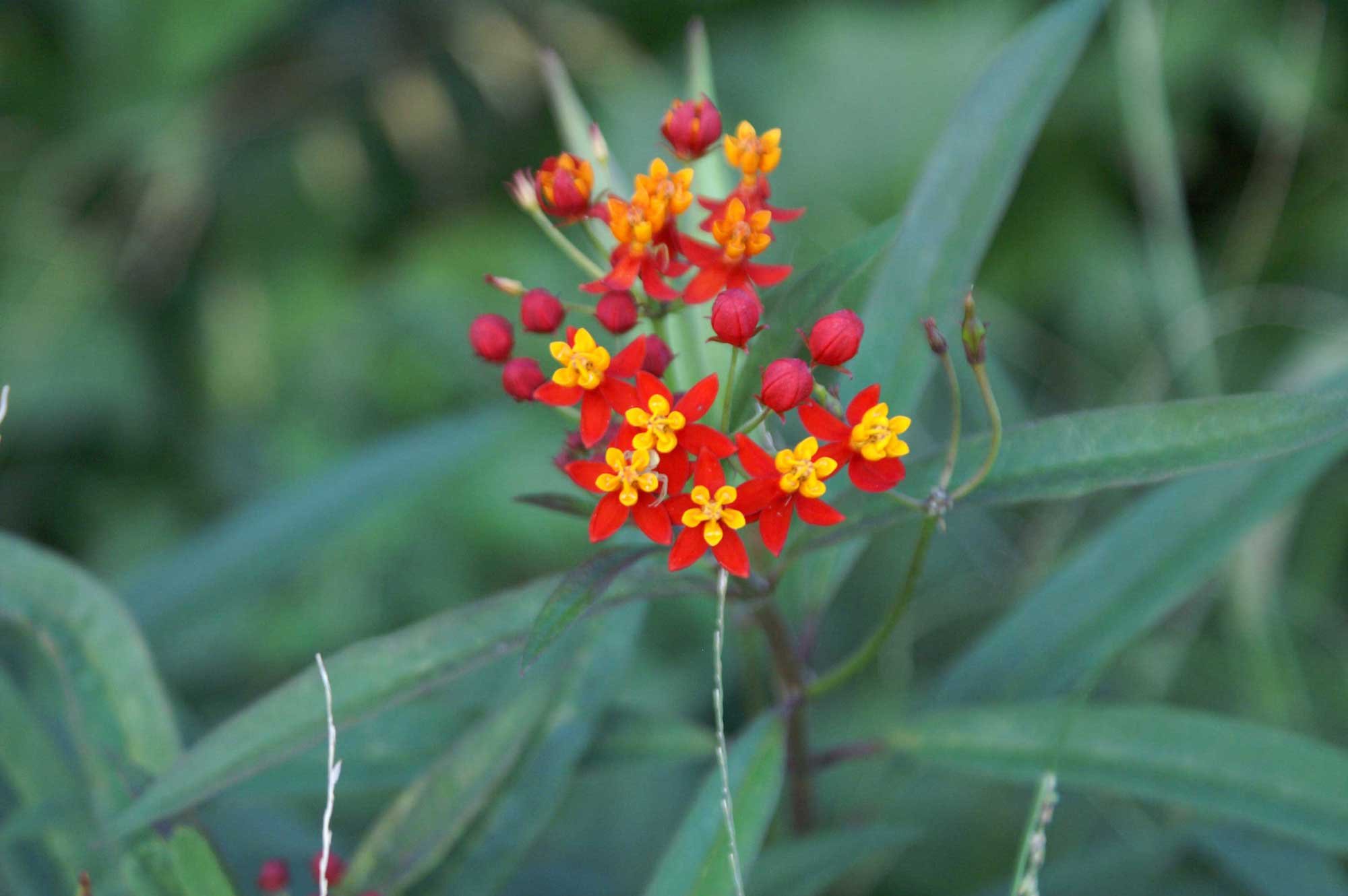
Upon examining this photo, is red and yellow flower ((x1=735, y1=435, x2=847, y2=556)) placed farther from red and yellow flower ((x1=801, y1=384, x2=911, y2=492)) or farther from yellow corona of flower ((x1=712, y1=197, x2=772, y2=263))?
yellow corona of flower ((x1=712, y1=197, x2=772, y2=263))

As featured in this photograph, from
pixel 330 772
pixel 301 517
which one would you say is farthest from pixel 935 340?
pixel 301 517

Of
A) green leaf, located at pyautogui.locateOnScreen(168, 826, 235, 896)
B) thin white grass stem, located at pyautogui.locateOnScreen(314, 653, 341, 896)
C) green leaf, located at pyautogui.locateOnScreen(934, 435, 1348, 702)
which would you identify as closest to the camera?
thin white grass stem, located at pyautogui.locateOnScreen(314, 653, 341, 896)

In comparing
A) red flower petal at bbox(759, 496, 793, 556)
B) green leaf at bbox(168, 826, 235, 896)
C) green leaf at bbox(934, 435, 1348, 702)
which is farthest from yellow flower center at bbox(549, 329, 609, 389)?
green leaf at bbox(934, 435, 1348, 702)

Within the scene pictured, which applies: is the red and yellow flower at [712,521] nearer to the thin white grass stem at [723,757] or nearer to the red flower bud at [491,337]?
the thin white grass stem at [723,757]

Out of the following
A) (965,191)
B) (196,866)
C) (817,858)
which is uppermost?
(965,191)

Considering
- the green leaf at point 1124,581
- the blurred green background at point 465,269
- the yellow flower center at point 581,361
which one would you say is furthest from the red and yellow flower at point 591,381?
the blurred green background at point 465,269

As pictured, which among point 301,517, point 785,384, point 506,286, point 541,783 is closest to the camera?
point 785,384

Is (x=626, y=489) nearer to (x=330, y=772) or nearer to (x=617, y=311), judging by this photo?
(x=617, y=311)
